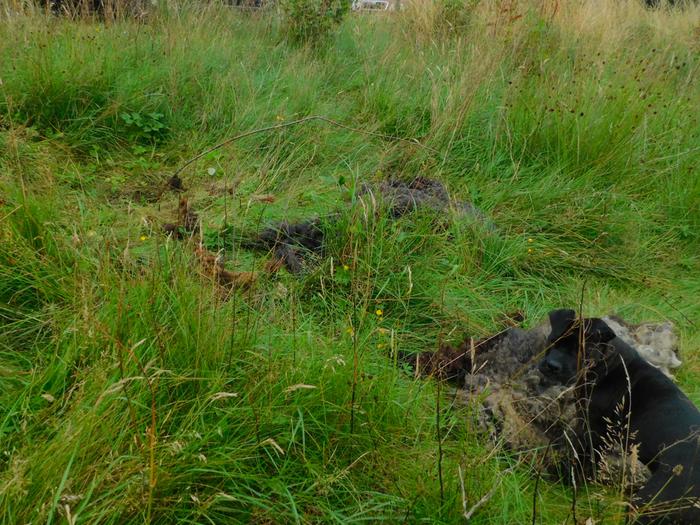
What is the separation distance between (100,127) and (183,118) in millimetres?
634

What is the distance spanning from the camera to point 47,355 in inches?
85.2

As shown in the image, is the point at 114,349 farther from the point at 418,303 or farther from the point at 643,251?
the point at 643,251

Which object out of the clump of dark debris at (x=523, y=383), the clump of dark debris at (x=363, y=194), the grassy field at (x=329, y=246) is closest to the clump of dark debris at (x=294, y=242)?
the clump of dark debris at (x=363, y=194)

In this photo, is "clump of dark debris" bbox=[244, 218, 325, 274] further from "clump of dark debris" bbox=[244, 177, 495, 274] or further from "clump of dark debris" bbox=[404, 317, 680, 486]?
"clump of dark debris" bbox=[404, 317, 680, 486]

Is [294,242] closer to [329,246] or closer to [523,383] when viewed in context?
[329,246]

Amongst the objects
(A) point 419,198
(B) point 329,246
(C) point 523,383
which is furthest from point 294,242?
(C) point 523,383

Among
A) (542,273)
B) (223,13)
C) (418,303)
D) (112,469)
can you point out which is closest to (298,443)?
(112,469)

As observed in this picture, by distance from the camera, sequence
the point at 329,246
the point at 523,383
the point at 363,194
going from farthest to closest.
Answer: the point at 363,194 → the point at 329,246 → the point at 523,383

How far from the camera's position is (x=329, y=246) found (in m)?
3.51

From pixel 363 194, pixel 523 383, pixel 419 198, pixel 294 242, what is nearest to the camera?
pixel 523 383

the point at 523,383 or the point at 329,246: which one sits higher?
the point at 329,246

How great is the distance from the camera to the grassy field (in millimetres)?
1879

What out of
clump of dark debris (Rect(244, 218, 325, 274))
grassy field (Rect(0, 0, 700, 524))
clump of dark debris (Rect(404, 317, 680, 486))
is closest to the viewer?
grassy field (Rect(0, 0, 700, 524))

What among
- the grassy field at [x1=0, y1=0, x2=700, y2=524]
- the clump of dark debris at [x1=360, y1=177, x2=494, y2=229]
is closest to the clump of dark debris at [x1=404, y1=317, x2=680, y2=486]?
the grassy field at [x1=0, y1=0, x2=700, y2=524]
